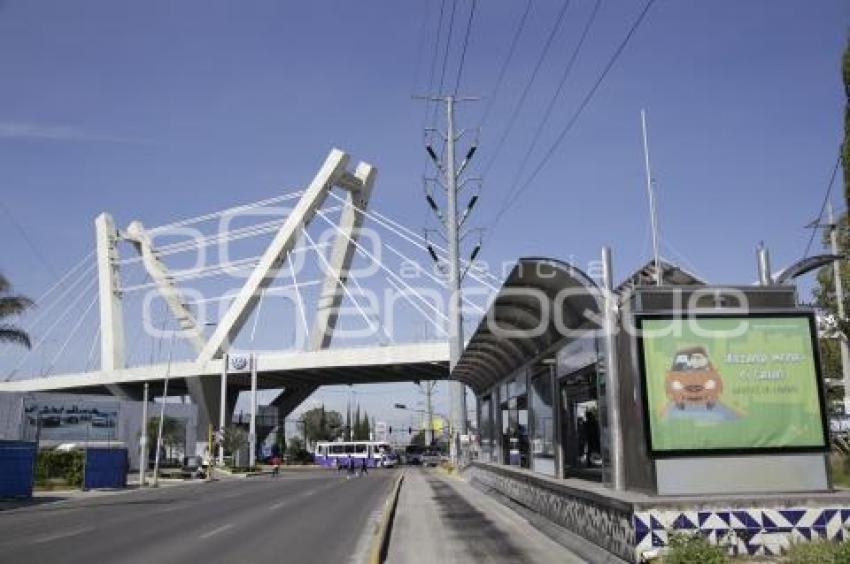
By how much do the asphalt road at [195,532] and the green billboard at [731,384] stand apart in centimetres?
531

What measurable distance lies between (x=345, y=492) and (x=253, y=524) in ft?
49.8

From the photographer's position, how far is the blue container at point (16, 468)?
33.9m

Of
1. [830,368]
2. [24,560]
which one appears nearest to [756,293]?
[24,560]

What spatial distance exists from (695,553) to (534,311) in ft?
25.0

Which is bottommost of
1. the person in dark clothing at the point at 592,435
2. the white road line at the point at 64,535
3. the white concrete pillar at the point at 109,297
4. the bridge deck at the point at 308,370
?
the white road line at the point at 64,535

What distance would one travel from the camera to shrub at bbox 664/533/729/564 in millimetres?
8289

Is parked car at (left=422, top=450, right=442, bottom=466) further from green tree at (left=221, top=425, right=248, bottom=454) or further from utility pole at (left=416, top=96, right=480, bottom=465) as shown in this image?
utility pole at (left=416, top=96, right=480, bottom=465)

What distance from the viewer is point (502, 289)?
576 inches

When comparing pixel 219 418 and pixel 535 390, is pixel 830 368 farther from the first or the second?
pixel 219 418

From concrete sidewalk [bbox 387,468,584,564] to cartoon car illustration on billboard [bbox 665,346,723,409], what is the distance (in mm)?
2762

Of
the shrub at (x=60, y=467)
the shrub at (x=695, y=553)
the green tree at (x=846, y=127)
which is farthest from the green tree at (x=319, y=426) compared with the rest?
the shrub at (x=695, y=553)

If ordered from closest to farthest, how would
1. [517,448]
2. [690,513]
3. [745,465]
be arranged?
[690,513] < [745,465] < [517,448]


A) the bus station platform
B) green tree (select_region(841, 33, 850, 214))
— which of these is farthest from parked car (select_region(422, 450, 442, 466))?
the bus station platform

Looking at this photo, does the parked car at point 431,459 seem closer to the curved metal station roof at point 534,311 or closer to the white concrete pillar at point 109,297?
the white concrete pillar at point 109,297
